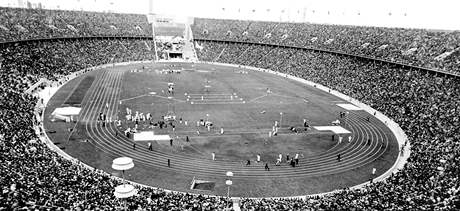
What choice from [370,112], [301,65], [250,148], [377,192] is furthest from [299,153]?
[301,65]

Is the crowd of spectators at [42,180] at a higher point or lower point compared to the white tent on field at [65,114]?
higher

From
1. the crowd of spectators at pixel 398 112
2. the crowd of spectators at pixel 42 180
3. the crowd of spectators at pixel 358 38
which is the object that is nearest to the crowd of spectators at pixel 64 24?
the crowd of spectators at pixel 358 38

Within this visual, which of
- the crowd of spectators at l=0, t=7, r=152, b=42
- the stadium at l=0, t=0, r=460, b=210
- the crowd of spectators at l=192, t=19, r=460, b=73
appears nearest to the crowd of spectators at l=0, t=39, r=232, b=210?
the stadium at l=0, t=0, r=460, b=210

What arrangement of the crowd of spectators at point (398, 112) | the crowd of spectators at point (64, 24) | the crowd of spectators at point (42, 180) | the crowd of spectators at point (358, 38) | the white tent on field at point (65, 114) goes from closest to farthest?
the crowd of spectators at point (42, 180), the crowd of spectators at point (398, 112), the white tent on field at point (65, 114), the crowd of spectators at point (358, 38), the crowd of spectators at point (64, 24)

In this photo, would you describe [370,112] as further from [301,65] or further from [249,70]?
[249,70]

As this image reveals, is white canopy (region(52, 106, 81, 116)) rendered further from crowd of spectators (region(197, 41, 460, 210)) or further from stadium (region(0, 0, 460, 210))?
crowd of spectators (region(197, 41, 460, 210))

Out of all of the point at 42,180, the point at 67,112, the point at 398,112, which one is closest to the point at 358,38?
the point at 398,112

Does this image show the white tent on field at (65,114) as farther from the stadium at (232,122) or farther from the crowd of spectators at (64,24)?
the crowd of spectators at (64,24)
